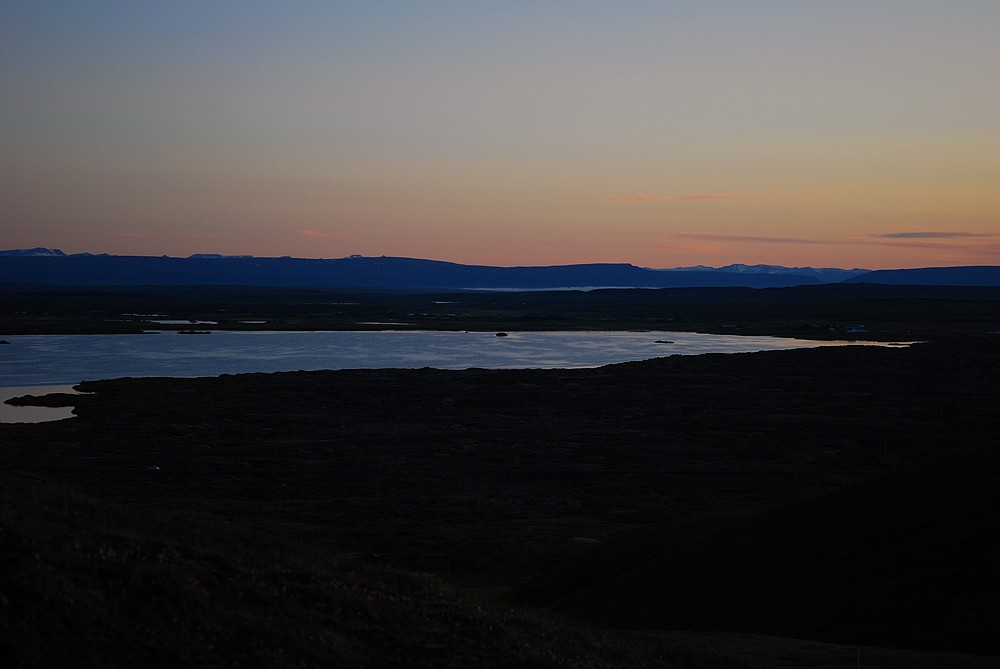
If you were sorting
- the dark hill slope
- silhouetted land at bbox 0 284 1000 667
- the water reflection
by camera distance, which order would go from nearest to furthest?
1. silhouetted land at bbox 0 284 1000 667
2. the dark hill slope
3. the water reflection

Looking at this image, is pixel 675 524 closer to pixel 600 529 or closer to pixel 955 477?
pixel 600 529

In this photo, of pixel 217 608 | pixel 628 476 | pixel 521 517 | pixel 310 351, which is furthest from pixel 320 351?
pixel 217 608

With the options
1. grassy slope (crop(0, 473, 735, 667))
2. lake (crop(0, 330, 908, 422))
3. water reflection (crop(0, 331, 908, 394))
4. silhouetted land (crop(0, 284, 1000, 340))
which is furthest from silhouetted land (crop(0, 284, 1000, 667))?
silhouetted land (crop(0, 284, 1000, 340))

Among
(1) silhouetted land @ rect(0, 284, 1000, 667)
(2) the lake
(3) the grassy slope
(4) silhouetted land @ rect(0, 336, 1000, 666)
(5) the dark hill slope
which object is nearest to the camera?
(3) the grassy slope

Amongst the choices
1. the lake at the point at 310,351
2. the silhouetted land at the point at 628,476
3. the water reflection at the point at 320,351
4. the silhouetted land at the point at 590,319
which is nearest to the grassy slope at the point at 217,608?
the silhouetted land at the point at 628,476

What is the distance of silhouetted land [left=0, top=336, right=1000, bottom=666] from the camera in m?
20.0

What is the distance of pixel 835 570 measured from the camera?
20.5m

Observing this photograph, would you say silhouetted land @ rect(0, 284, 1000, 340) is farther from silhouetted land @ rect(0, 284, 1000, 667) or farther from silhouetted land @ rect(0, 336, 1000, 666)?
silhouetted land @ rect(0, 336, 1000, 666)

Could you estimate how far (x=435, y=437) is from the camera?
153 ft

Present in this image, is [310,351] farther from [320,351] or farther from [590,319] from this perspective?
[590,319]

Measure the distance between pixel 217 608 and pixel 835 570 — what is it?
15.0 meters

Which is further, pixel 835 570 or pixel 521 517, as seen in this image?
pixel 521 517

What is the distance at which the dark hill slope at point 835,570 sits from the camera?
17797 mm

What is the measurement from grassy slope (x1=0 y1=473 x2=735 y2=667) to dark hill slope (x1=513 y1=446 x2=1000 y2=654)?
17.8 ft
